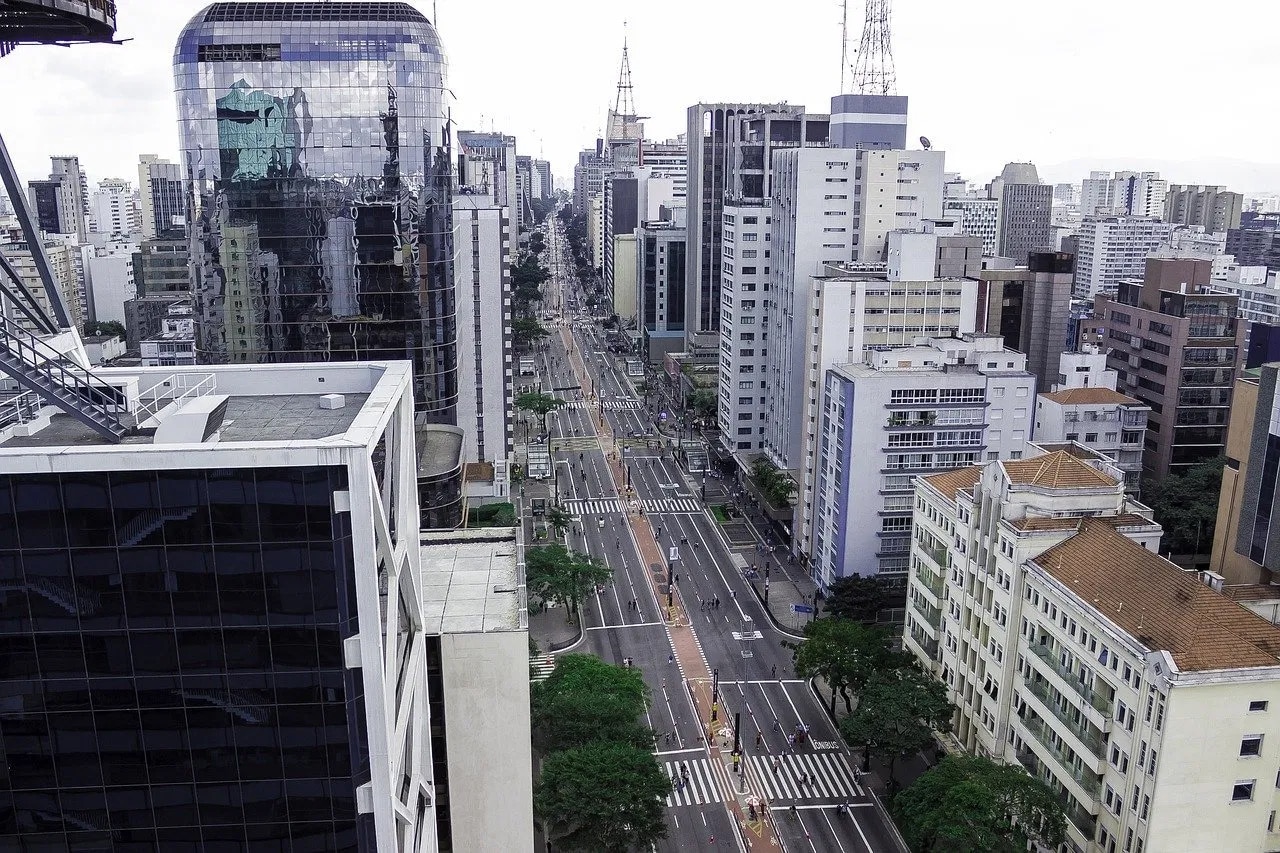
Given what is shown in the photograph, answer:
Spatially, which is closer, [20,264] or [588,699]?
[588,699]

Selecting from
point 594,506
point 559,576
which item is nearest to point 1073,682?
point 559,576

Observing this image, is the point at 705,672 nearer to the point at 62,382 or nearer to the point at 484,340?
the point at 484,340

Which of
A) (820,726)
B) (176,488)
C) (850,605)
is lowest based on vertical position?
(820,726)

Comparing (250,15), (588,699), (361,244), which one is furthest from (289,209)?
(588,699)

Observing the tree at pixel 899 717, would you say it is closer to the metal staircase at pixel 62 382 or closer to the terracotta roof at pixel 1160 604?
the terracotta roof at pixel 1160 604

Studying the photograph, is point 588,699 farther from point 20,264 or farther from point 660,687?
point 20,264
